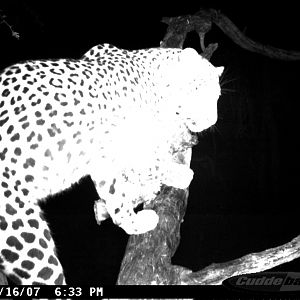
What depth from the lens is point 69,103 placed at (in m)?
1.27

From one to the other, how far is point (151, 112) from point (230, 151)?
0.81 meters

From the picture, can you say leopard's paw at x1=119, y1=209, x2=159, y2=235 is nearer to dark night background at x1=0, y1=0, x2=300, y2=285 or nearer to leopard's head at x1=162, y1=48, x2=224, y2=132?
dark night background at x1=0, y1=0, x2=300, y2=285

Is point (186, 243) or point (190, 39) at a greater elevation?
point (190, 39)

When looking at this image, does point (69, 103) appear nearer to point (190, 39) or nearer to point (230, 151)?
point (190, 39)

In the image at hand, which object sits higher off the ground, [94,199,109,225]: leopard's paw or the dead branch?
the dead branch

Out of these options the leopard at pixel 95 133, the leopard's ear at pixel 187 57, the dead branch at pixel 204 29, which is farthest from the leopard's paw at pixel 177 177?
the dead branch at pixel 204 29

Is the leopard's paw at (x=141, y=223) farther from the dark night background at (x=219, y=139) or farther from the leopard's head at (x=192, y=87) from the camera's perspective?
the leopard's head at (x=192, y=87)

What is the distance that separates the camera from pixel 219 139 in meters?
2.04

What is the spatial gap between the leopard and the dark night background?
0.22 metres

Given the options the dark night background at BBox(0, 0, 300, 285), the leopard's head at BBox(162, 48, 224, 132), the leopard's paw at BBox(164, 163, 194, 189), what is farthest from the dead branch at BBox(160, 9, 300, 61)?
the leopard's paw at BBox(164, 163, 194, 189)

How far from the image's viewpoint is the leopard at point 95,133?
1.12m

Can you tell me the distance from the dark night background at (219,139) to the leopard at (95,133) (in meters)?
0.22

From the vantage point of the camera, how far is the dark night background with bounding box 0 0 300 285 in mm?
1695

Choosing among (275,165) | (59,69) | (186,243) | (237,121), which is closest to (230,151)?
(237,121)
